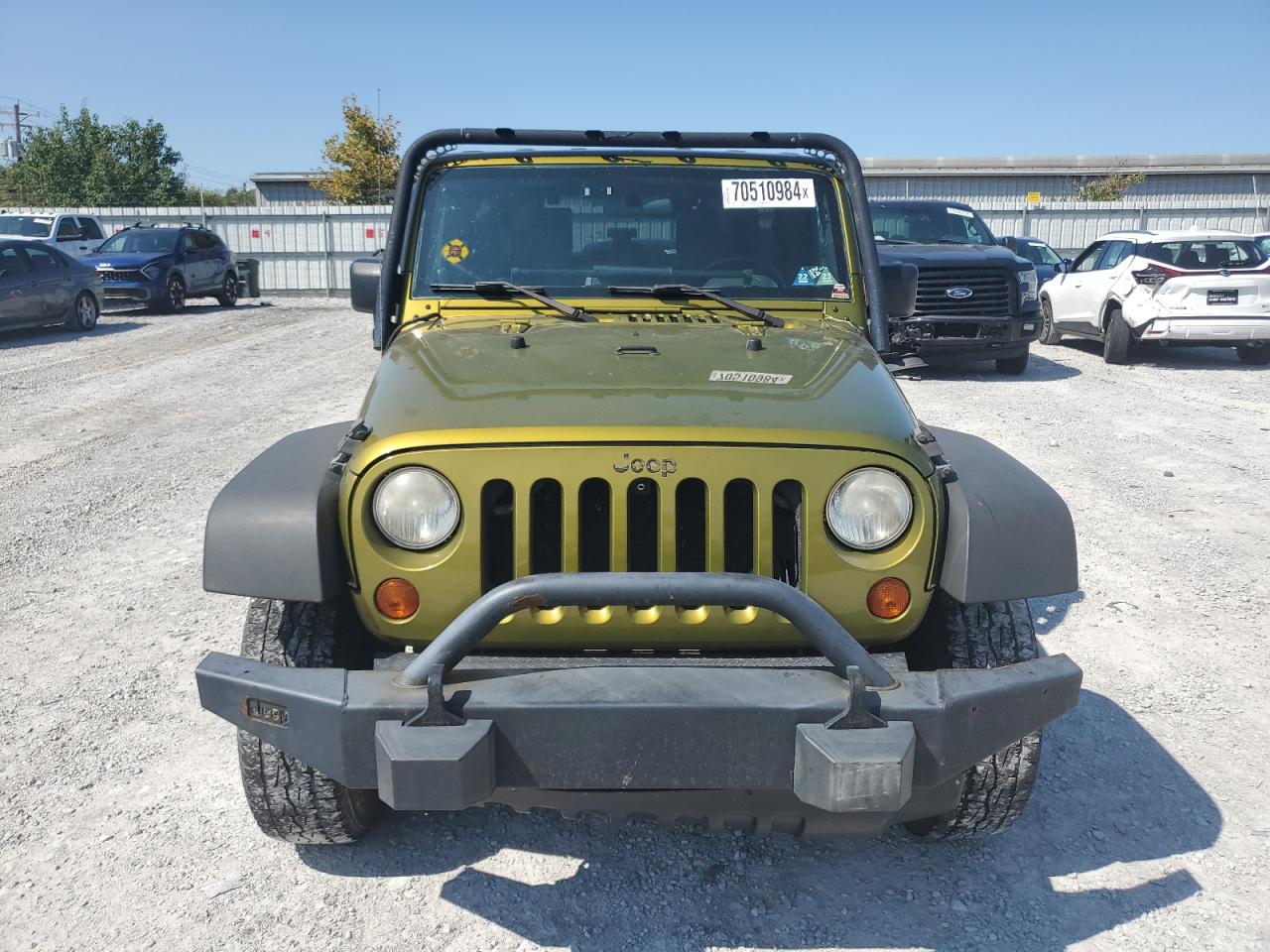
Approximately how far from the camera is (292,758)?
255 centimetres

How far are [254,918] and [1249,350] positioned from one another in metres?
13.2

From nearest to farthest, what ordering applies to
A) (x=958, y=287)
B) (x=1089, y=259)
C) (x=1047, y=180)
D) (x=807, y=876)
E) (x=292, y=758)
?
1. (x=292, y=758)
2. (x=807, y=876)
3. (x=958, y=287)
4. (x=1089, y=259)
5. (x=1047, y=180)

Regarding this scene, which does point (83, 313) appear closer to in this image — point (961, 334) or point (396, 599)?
point (961, 334)

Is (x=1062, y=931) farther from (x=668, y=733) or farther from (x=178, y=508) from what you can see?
(x=178, y=508)

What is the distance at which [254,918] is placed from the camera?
8.49ft

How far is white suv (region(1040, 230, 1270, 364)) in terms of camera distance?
470 inches

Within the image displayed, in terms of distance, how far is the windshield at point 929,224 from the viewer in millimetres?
12188

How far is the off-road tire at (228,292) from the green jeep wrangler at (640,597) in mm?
18751

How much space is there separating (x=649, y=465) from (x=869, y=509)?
486 millimetres

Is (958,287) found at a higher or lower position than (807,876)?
higher

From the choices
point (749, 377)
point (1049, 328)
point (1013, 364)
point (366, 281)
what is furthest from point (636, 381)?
point (1049, 328)

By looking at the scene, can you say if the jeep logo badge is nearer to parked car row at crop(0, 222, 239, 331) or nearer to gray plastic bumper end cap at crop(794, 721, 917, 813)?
gray plastic bumper end cap at crop(794, 721, 917, 813)

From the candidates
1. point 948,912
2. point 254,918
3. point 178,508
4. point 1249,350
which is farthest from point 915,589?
point 1249,350

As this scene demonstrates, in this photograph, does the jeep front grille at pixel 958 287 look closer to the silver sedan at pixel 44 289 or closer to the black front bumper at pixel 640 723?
the black front bumper at pixel 640 723
